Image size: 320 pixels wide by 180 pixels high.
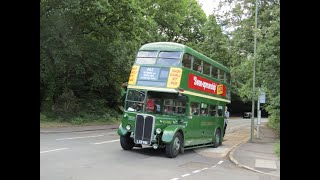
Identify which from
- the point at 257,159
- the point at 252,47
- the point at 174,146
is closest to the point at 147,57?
the point at 174,146

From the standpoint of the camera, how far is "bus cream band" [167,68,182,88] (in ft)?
52.2

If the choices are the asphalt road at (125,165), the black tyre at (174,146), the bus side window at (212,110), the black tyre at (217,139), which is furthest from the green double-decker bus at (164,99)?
the black tyre at (217,139)

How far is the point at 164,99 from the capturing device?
1677 cm

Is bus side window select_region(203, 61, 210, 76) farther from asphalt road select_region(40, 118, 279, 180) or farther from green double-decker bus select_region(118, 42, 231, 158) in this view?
asphalt road select_region(40, 118, 279, 180)

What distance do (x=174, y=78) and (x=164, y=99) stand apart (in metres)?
1.24

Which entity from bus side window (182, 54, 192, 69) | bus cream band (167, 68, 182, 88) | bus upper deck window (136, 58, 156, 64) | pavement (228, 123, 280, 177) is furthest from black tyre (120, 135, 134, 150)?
pavement (228, 123, 280, 177)

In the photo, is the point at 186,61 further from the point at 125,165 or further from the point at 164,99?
the point at 125,165

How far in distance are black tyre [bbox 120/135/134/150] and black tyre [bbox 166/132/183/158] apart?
6.56 ft

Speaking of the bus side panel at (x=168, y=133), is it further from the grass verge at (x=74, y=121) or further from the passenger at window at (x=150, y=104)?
the grass verge at (x=74, y=121)

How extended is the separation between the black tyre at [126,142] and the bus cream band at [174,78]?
283 cm

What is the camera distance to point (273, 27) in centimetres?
1562
